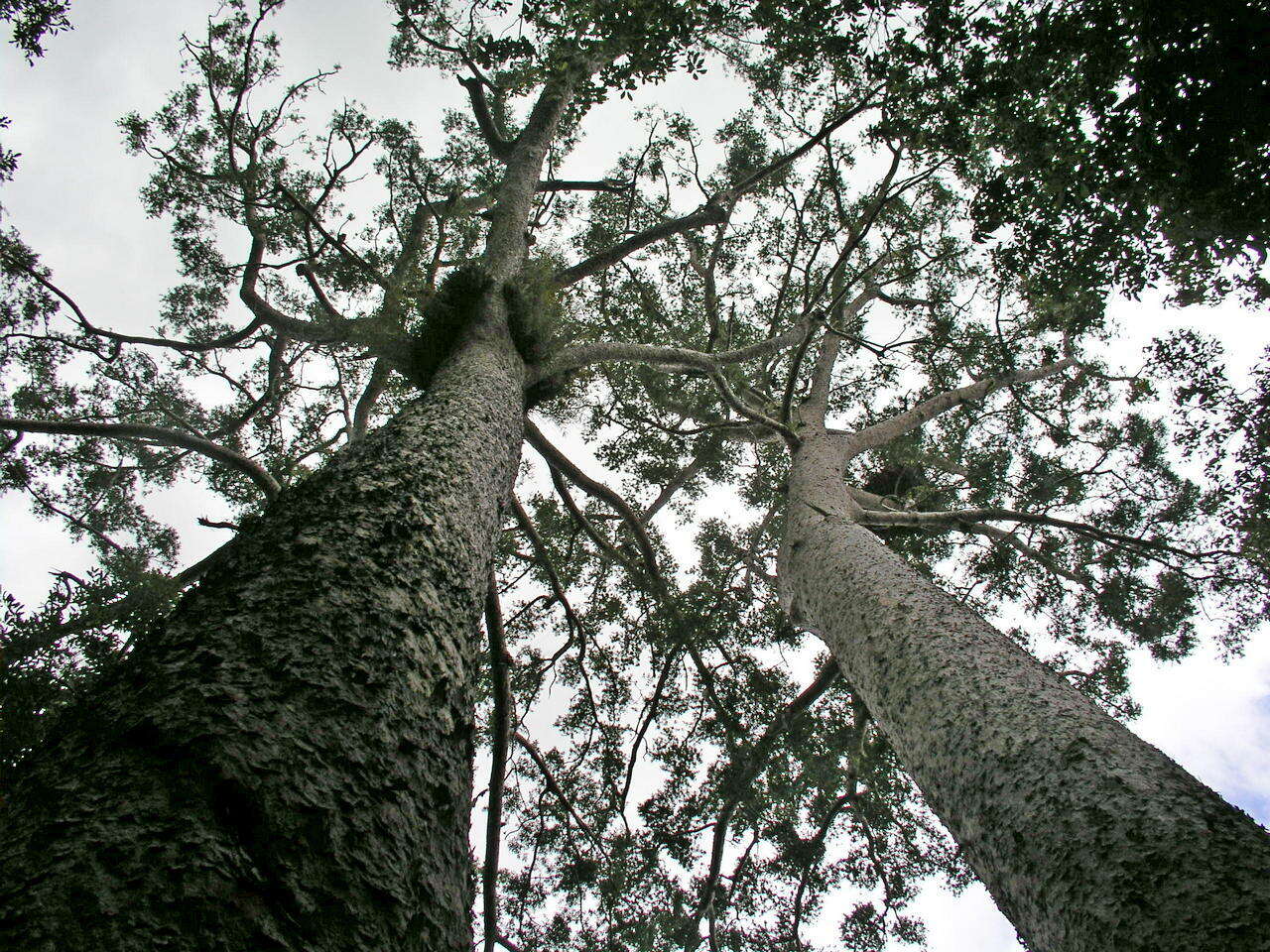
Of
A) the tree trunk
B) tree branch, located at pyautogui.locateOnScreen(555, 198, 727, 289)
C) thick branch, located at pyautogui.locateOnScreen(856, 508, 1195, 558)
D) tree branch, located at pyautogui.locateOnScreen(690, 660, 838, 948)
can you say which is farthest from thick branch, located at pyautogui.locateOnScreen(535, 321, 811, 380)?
tree branch, located at pyautogui.locateOnScreen(690, 660, 838, 948)

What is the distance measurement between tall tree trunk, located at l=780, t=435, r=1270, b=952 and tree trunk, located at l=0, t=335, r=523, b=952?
149 cm

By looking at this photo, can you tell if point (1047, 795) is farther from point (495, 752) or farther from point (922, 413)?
point (922, 413)

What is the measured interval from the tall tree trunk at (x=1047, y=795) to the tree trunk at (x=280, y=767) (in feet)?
4.90

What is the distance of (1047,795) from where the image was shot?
183cm

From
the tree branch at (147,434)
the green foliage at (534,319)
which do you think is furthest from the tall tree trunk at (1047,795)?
the tree branch at (147,434)

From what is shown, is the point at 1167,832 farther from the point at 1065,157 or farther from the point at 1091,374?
the point at 1091,374

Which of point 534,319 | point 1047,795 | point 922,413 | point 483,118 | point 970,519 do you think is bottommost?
point 1047,795

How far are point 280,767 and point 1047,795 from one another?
195 centimetres

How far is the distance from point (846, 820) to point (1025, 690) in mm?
5512

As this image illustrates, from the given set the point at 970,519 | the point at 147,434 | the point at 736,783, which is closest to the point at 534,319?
the point at 147,434

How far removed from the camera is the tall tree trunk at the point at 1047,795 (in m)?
1.44

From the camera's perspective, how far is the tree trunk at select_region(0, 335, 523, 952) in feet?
2.42

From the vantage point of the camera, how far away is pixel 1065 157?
2840mm

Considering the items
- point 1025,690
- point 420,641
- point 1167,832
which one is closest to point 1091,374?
point 1025,690
